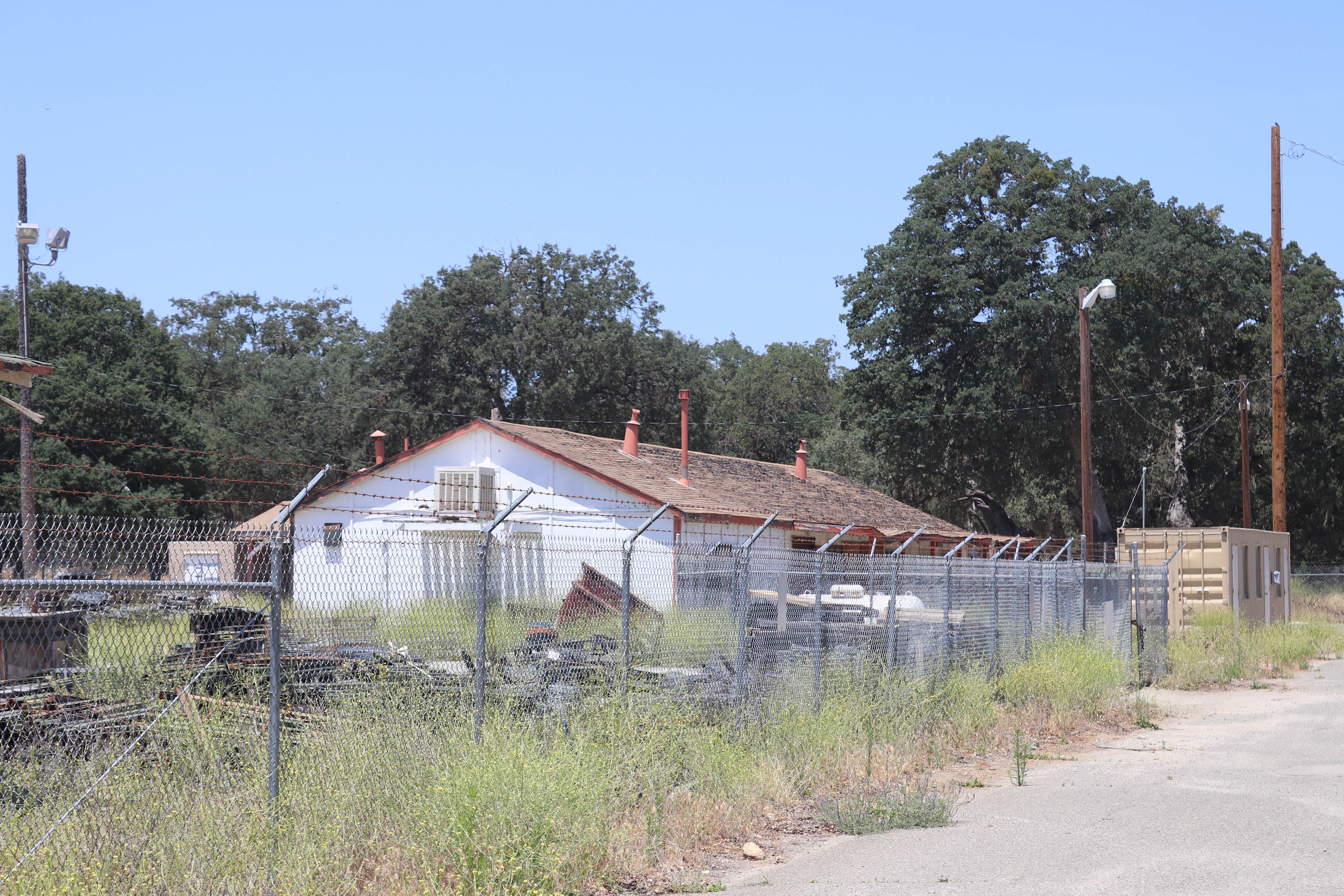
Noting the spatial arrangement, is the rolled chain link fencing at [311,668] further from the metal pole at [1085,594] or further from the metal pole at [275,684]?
the metal pole at [1085,594]

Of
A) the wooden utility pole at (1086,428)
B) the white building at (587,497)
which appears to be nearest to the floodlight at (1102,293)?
the wooden utility pole at (1086,428)

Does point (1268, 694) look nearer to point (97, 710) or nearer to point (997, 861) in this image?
point (997, 861)

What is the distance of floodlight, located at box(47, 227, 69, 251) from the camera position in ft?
79.4

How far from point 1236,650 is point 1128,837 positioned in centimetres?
1432

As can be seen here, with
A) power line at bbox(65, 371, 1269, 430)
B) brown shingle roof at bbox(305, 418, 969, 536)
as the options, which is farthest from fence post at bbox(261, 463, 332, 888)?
power line at bbox(65, 371, 1269, 430)

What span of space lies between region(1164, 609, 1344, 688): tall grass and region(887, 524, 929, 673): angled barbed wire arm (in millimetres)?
8768

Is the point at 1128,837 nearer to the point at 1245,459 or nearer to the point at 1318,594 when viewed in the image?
the point at 1245,459

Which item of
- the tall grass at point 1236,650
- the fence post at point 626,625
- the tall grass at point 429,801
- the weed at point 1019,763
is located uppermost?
the fence post at point 626,625

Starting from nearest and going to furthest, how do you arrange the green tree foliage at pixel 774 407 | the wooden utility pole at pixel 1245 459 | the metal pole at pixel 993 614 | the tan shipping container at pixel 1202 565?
the metal pole at pixel 993 614, the tan shipping container at pixel 1202 565, the wooden utility pole at pixel 1245 459, the green tree foliage at pixel 774 407

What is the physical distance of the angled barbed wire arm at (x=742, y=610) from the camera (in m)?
9.91

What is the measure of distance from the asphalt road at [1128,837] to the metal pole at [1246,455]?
76.1 feet

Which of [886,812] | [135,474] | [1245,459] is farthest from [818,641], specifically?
[1245,459]

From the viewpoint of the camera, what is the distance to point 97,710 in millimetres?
6578

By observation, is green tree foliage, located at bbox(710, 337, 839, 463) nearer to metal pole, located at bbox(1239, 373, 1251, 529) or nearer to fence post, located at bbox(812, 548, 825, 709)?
metal pole, located at bbox(1239, 373, 1251, 529)
